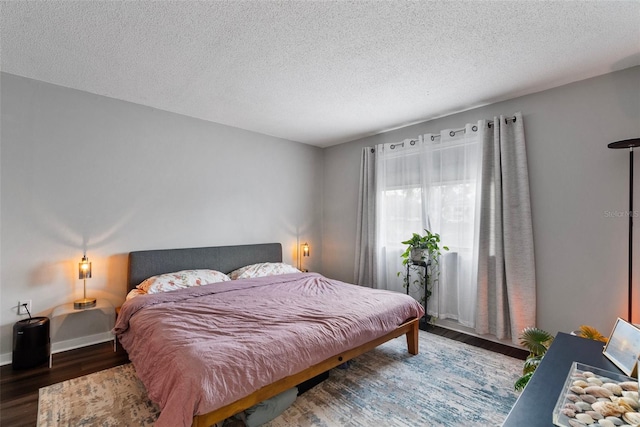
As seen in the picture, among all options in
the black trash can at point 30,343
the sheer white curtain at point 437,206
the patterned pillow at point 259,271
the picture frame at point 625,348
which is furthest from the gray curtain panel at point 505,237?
the black trash can at point 30,343

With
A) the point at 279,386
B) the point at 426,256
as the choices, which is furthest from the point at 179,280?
the point at 426,256

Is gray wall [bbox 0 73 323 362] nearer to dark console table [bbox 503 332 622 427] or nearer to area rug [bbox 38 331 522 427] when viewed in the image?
area rug [bbox 38 331 522 427]

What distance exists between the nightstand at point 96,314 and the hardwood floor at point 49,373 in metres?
0.20

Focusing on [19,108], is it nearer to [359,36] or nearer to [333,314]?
[359,36]

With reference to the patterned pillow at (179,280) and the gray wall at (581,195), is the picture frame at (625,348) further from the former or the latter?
the patterned pillow at (179,280)

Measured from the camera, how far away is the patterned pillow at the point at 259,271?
3633 mm

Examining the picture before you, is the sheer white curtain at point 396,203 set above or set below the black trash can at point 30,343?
above

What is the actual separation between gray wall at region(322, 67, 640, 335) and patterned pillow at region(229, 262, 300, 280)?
2.91 m

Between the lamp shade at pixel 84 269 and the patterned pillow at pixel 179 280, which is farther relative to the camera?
the patterned pillow at pixel 179 280

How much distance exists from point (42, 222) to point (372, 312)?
→ 3.21 meters

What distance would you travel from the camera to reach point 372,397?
211 centimetres

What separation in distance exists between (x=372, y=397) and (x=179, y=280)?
2.23 meters

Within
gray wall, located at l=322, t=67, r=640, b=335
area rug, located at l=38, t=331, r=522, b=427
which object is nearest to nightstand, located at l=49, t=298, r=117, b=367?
area rug, located at l=38, t=331, r=522, b=427

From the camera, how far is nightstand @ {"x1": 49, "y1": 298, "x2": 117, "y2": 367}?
8.79 feet
